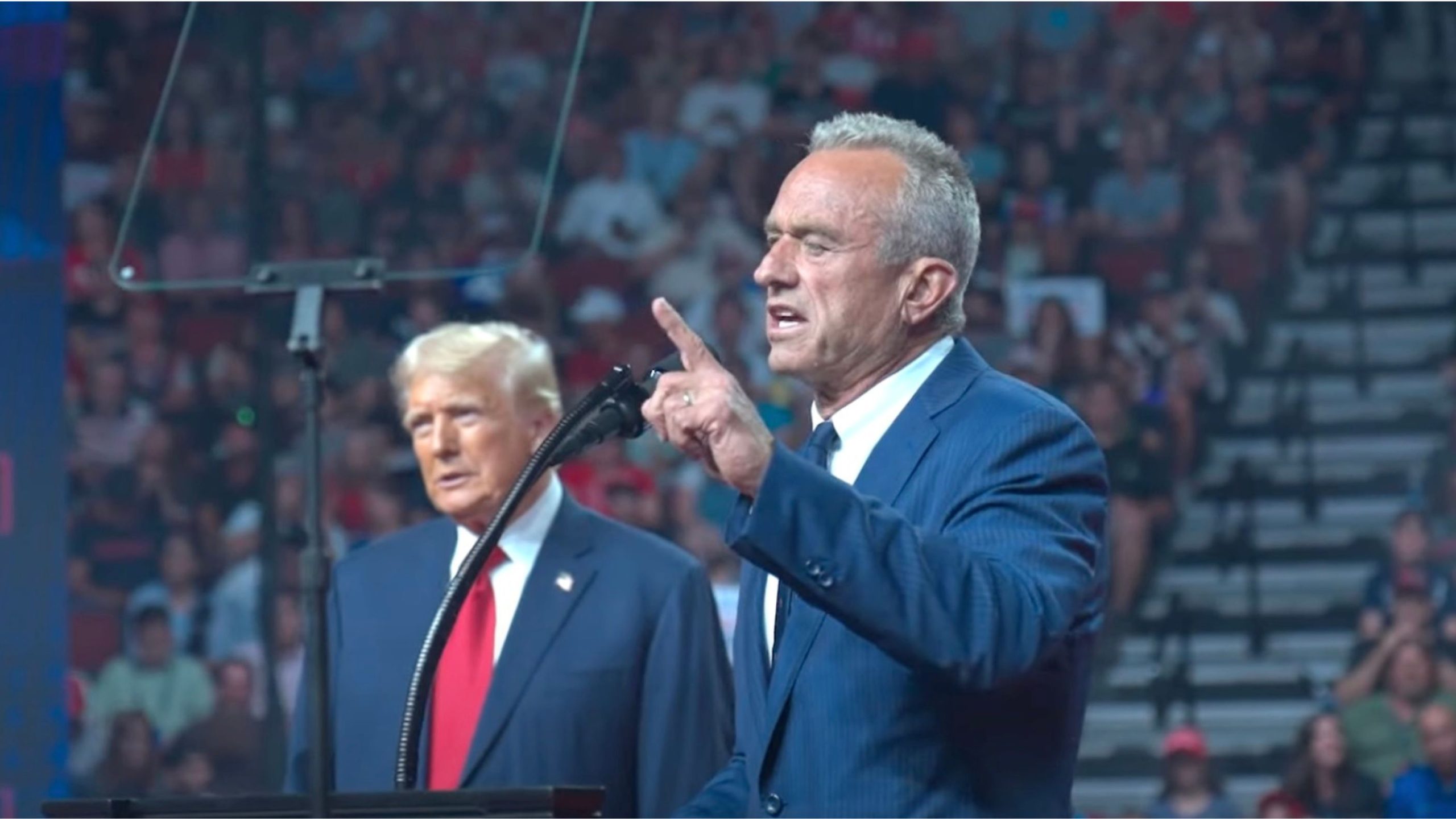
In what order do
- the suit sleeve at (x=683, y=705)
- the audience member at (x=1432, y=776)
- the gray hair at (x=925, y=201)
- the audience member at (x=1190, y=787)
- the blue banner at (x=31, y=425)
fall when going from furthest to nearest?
the audience member at (x=1190, y=787) → the audience member at (x=1432, y=776) → the blue banner at (x=31, y=425) → the suit sleeve at (x=683, y=705) → the gray hair at (x=925, y=201)

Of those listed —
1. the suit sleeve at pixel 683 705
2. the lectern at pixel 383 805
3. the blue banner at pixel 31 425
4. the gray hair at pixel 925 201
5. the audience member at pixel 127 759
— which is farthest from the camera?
the audience member at pixel 127 759

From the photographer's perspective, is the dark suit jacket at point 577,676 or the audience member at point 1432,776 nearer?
the dark suit jacket at point 577,676

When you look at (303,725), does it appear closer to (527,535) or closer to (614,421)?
(527,535)

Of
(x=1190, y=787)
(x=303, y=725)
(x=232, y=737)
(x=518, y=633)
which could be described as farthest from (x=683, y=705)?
(x=232, y=737)

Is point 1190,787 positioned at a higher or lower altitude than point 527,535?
lower

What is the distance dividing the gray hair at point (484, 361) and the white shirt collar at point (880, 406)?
1213 mm

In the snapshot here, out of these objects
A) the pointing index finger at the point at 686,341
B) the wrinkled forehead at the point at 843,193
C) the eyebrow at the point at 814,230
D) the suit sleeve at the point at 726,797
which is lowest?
the suit sleeve at the point at 726,797

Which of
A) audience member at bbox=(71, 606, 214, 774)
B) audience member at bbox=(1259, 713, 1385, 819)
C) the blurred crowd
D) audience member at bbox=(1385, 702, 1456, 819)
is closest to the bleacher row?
the blurred crowd

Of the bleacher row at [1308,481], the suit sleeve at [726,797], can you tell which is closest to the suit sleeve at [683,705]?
the suit sleeve at [726,797]

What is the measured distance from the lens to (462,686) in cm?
332

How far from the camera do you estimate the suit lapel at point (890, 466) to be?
7.38 ft

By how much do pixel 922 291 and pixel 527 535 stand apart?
123 cm

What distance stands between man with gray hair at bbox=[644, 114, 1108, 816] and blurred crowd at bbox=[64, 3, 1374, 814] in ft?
12.5

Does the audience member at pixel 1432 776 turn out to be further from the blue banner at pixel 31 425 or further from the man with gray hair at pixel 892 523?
the man with gray hair at pixel 892 523
